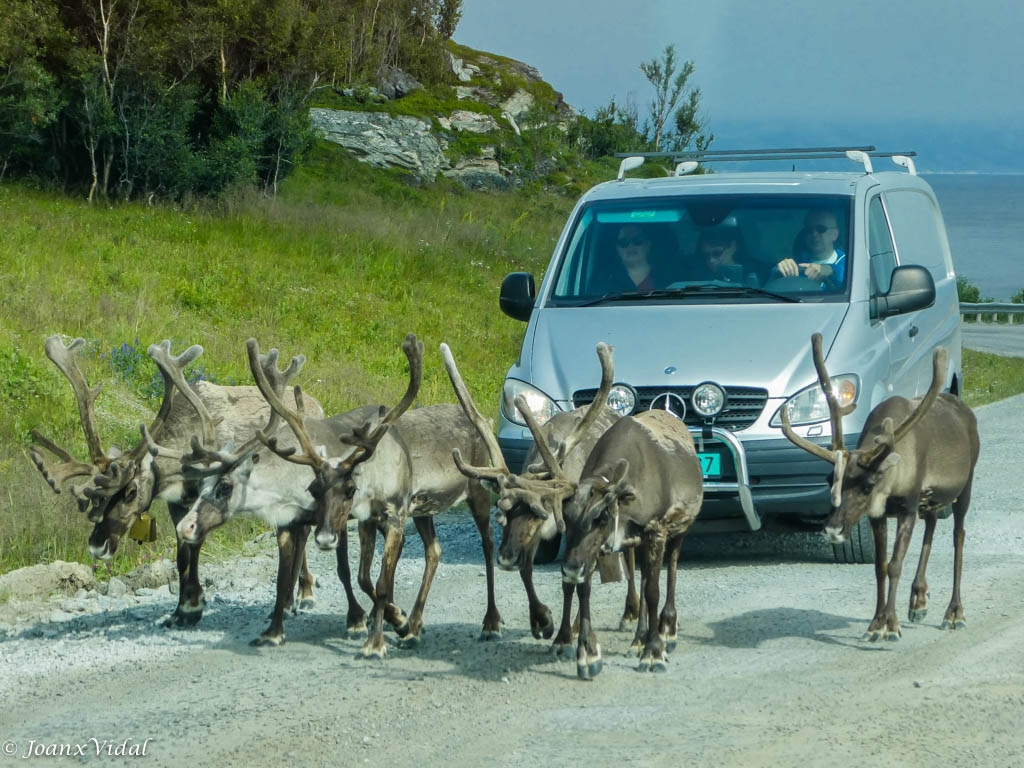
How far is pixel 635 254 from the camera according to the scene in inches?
408

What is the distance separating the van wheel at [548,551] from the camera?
31.0 ft

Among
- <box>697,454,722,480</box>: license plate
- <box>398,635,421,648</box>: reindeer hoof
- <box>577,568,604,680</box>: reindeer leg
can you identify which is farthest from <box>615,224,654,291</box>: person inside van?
<box>577,568,604,680</box>: reindeer leg

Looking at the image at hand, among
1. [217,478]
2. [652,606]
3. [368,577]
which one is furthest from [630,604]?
[217,478]

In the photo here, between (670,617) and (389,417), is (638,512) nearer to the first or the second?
(670,617)

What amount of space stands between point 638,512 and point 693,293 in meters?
3.41

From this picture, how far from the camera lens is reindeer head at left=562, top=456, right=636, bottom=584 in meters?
6.33

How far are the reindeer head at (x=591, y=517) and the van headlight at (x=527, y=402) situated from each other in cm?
246

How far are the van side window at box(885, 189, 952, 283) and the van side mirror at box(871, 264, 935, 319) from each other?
3.80 feet

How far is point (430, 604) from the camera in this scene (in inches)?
332

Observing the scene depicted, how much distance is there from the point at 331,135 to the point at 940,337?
2757 centimetres

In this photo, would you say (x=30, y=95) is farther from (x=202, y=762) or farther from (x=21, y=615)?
(x=202, y=762)

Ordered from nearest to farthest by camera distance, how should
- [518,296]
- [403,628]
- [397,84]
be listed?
[403,628] → [518,296] → [397,84]

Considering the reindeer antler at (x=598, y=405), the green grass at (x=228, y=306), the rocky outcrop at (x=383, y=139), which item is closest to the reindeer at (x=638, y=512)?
the reindeer antler at (x=598, y=405)

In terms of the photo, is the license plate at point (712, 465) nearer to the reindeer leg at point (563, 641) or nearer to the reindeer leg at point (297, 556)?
the reindeer leg at point (563, 641)
